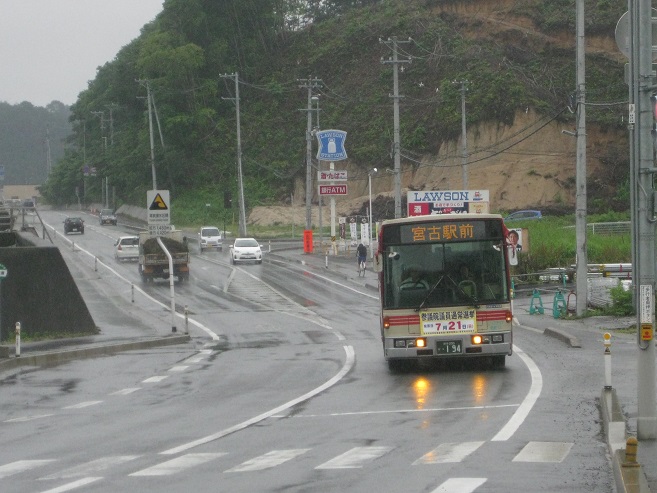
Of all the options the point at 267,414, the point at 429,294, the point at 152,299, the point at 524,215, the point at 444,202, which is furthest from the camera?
the point at 524,215

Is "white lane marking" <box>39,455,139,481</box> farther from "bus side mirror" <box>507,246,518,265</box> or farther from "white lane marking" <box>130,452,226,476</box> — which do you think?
"bus side mirror" <box>507,246,518,265</box>

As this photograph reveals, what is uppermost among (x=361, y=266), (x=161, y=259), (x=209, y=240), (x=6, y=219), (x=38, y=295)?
(x=6, y=219)

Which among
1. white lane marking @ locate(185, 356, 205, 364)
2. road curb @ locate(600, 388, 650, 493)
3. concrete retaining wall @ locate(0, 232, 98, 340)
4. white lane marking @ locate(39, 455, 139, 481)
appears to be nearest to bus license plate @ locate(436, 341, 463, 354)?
road curb @ locate(600, 388, 650, 493)

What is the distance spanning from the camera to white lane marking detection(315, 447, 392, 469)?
34.2 feet

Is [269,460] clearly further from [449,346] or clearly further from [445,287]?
[445,287]

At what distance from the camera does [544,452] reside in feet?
35.7

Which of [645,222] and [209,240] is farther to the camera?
[209,240]

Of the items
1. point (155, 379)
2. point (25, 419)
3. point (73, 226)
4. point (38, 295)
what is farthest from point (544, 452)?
point (73, 226)

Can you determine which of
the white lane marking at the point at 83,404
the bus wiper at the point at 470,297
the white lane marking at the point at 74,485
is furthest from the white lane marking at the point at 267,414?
the white lane marking at the point at 83,404

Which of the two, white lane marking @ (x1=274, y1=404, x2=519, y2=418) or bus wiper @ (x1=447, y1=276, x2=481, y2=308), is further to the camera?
bus wiper @ (x1=447, y1=276, x2=481, y2=308)

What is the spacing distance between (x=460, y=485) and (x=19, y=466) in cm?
467

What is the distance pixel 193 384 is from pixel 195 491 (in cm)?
985

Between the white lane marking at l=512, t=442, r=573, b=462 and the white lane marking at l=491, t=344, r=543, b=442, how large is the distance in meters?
0.53

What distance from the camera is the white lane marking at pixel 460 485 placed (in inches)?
352
